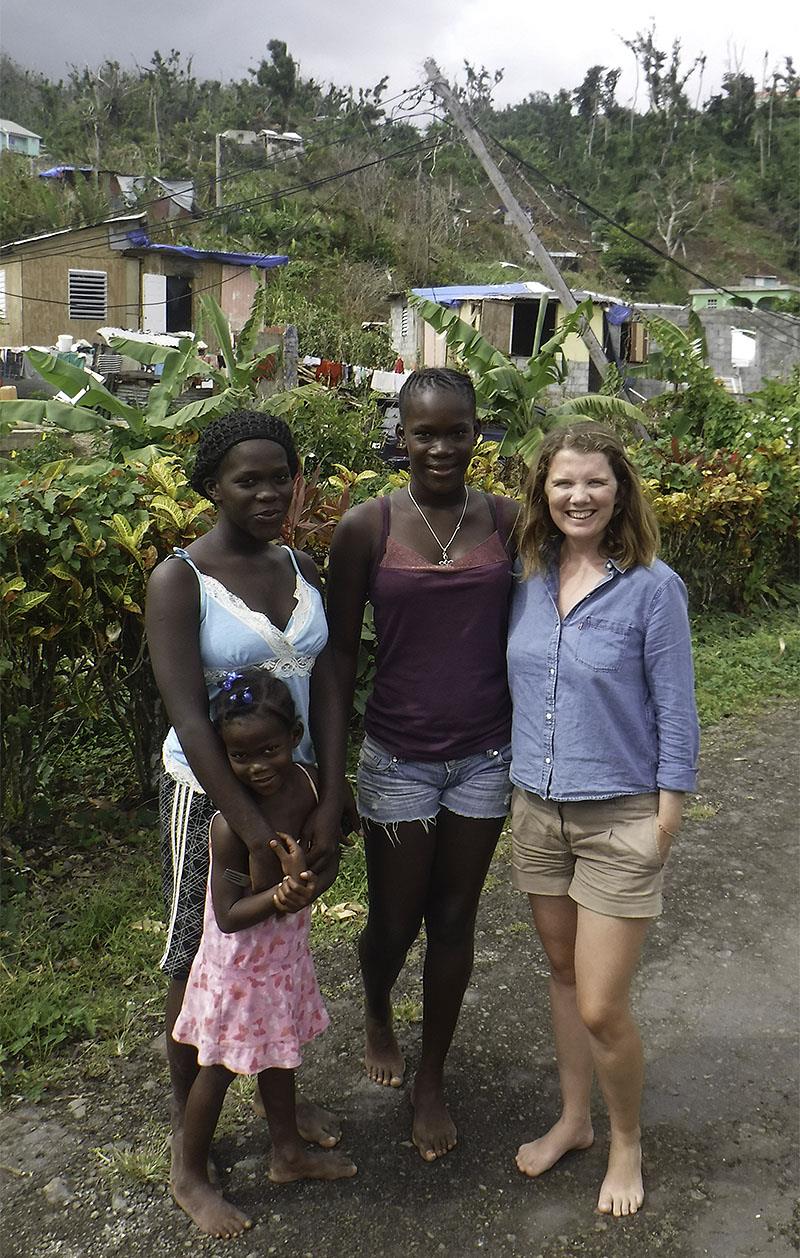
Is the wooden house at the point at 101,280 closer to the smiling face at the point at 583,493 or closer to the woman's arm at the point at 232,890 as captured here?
the smiling face at the point at 583,493

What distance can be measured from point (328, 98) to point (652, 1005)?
6129 cm

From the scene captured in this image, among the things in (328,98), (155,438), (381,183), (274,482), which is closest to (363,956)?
(274,482)

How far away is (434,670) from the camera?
247 cm

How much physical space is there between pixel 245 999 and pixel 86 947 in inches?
51.6

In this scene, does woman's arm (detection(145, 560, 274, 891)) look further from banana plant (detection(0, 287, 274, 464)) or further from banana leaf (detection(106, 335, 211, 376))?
banana leaf (detection(106, 335, 211, 376))

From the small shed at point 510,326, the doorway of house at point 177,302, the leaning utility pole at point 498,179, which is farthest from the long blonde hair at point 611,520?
the doorway of house at point 177,302

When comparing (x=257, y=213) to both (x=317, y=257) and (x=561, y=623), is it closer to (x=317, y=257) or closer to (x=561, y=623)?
(x=317, y=257)

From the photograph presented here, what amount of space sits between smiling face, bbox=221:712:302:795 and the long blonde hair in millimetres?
734

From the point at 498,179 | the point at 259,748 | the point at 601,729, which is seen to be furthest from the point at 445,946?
the point at 498,179

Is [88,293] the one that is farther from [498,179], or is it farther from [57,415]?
[57,415]

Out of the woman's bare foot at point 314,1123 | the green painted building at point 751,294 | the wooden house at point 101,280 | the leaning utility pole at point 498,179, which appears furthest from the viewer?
the green painted building at point 751,294

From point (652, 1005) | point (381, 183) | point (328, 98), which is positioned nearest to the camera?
point (652, 1005)

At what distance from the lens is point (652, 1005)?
11.0 feet

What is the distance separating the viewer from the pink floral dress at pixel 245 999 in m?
2.28
